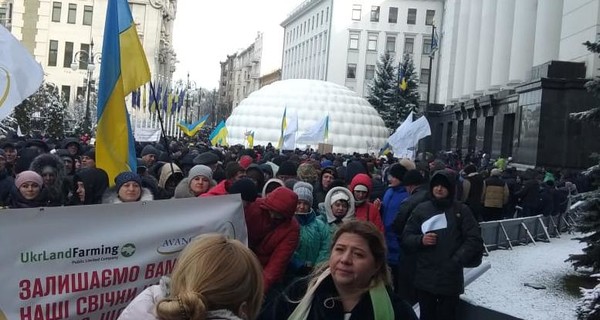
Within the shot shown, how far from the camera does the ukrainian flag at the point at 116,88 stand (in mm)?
6379

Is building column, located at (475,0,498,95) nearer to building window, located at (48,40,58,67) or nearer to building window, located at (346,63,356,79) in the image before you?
building window, located at (48,40,58,67)

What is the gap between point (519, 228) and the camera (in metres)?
14.7

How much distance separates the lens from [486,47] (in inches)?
1622

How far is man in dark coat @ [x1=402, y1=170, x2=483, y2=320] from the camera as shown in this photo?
6113 millimetres

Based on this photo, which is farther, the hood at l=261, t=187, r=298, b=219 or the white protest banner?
the white protest banner

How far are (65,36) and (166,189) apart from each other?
203 feet

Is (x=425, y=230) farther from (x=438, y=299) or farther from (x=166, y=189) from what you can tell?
(x=166, y=189)

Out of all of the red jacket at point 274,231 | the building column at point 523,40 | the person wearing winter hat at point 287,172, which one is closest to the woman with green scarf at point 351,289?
the red jacket at point 274,231

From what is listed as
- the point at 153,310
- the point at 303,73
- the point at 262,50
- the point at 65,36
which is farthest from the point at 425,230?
the point at 262,50

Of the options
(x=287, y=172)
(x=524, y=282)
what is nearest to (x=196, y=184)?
(x=287, y=172)

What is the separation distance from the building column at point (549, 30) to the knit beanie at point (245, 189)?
27.2 metres

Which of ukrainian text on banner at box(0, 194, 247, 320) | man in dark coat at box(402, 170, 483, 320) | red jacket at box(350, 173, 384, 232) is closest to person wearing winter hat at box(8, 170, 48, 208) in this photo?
ukrainian text on banner at box(0, 194, 247, 320)

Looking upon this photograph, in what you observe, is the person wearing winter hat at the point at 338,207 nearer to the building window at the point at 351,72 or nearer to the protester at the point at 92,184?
the protester at the point at 92,184

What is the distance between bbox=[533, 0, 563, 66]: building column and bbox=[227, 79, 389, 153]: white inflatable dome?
1879 cm
